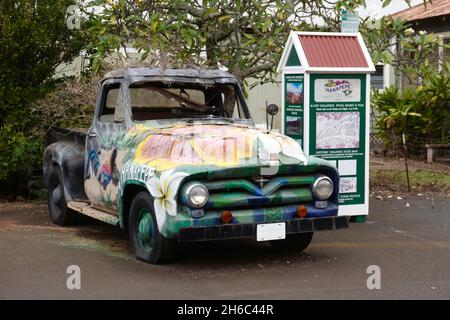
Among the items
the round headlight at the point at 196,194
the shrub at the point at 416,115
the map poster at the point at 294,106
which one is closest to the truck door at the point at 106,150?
the round headlight at the point at 196,194

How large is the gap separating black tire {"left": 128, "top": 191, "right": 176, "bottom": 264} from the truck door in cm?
70

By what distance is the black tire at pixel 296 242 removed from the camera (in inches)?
313

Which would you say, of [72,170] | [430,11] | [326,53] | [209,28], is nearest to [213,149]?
[326,53]

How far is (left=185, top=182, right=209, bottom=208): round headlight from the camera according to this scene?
22.3ft

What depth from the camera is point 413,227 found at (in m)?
9.67

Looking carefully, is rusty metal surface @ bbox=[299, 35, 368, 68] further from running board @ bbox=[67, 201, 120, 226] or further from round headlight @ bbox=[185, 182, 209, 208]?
running board @ bbox=[67, 201, 120, 226]

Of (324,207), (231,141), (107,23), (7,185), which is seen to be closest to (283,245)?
(324,207)

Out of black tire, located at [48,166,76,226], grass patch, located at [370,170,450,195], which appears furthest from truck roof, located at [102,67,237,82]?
grass patch, located at [370,170,450,195]

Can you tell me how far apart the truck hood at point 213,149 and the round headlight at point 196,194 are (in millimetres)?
192

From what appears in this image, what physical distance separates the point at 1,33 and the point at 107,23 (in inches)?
70.0

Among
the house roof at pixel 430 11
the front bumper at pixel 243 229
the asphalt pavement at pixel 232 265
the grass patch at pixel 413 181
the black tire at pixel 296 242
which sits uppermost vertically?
the house roof at pixel 430 11

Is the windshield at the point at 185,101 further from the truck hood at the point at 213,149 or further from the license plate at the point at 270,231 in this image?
the license plate at the point at 270,231

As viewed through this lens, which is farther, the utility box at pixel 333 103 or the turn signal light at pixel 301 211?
the utility box at pixel 333 103

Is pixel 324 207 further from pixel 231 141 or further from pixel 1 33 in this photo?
pixel 1 33
